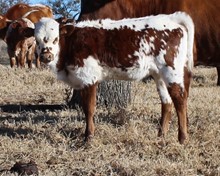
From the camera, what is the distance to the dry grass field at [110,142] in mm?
5297

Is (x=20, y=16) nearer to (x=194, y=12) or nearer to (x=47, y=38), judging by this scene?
(x=194, y=12)

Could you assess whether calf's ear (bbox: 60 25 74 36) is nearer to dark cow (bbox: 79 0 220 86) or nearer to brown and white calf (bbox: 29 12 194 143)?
brown and white calf (bbox: 29 12 194 143)

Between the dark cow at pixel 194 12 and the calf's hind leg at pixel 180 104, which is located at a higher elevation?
the dark cow at pixel 194 12

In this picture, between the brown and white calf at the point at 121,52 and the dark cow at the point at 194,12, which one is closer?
the brown and white calf at the point at 121,52

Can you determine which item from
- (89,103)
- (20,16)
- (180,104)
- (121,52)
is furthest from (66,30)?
(20,16)

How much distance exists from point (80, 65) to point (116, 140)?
0.92m

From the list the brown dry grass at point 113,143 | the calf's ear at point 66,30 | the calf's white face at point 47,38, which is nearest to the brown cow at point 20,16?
the brown dry grass at point 113,143

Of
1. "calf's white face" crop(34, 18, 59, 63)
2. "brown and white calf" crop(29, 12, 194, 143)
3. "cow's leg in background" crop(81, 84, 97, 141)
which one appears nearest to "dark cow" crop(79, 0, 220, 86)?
"brown and white calf" crop(29, 12, 194, 143)

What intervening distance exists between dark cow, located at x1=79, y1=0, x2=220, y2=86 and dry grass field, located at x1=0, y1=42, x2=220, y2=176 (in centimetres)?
90

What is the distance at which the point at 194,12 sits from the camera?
273 inches

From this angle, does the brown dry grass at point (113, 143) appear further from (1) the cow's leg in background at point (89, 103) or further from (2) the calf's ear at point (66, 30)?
(2) the calf's ear at point (66, 30)

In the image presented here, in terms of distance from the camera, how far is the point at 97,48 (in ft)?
19.9

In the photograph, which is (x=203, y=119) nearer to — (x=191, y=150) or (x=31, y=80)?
(x=191, y=150)

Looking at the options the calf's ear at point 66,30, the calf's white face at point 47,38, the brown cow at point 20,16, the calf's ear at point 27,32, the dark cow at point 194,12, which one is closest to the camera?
the calf's white face at point 47,38
